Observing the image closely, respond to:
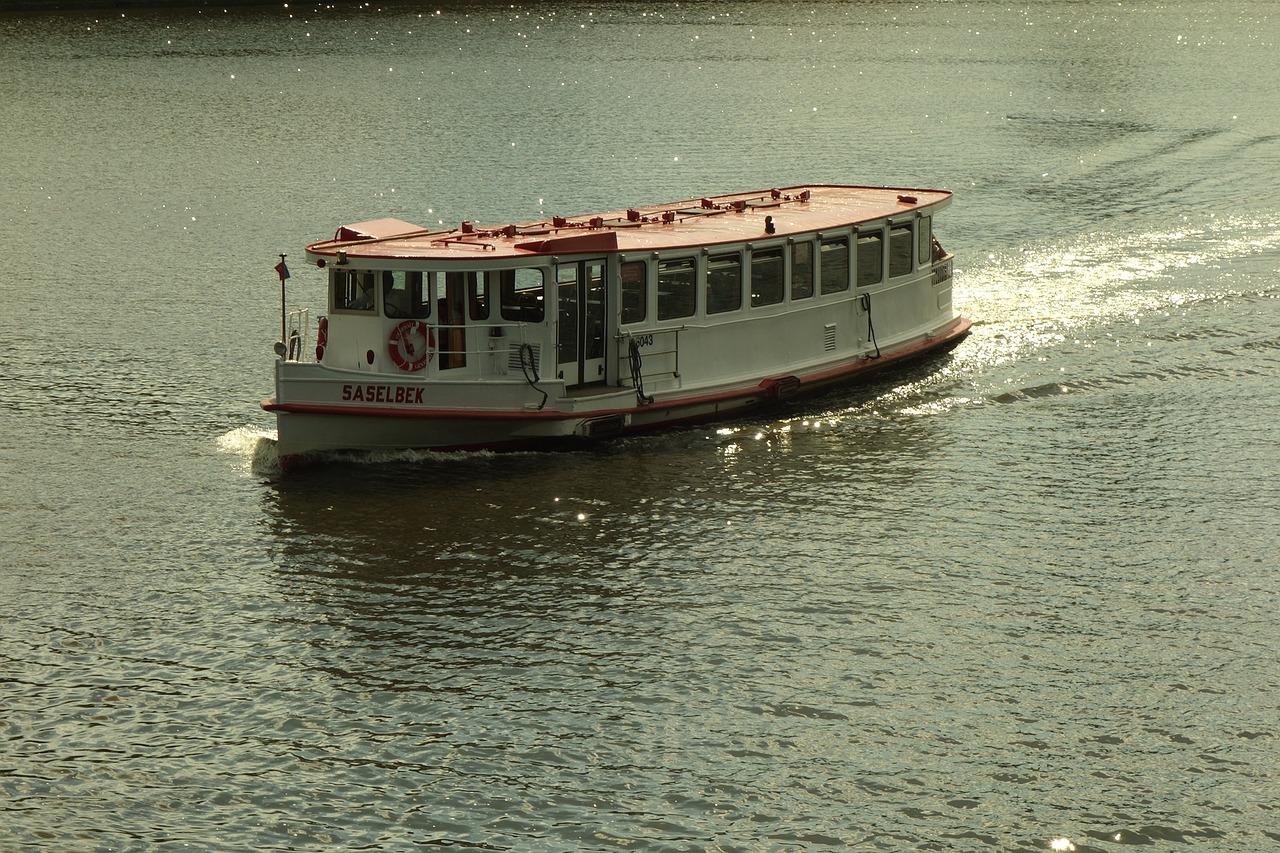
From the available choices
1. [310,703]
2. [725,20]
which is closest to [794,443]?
[310,703]

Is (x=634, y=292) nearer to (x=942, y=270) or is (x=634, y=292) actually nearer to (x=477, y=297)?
(x=477, y=297)

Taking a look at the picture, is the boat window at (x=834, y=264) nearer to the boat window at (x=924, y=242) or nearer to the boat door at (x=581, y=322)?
the boat window at (x=924, y=242)

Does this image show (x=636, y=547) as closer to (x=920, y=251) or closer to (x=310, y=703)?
(x=310, y=703)

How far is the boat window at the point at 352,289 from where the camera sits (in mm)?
31359

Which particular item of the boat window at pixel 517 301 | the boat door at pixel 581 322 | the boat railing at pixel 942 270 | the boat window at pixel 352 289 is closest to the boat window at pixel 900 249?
the boat railing at pixel 942 270

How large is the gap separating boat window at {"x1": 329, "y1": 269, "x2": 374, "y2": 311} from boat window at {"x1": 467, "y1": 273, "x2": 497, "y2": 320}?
1.92 m

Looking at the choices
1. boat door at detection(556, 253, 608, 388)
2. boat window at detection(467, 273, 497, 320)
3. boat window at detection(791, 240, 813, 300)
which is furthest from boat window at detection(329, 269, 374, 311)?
boat window at detection(791, 240, 813, 300)

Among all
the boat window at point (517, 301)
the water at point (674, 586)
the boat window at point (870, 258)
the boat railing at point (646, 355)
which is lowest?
the water at point (674, 586)

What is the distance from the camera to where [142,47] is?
11075 centimetres

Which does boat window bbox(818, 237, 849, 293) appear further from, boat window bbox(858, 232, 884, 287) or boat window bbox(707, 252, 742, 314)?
boat window bbox(707, 252, 742, 314)

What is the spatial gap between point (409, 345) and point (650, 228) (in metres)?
6.84

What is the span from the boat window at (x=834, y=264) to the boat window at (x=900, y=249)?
171cm

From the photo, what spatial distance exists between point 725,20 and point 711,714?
130111 millimetres

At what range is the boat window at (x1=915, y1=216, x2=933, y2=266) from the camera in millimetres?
38638
